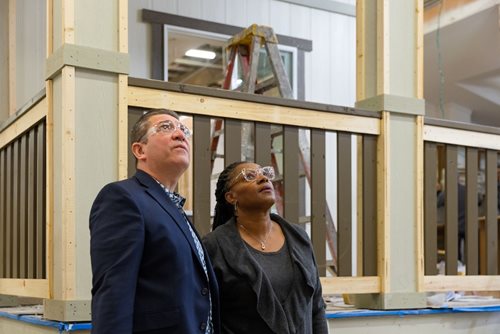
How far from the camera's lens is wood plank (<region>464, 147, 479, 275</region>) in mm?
4648

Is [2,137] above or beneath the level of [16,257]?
above

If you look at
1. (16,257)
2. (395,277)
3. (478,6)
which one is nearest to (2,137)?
(16,257)

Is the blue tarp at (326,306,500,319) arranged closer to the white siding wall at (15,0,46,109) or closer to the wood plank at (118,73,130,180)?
the wood plank at (118,73,130,180)

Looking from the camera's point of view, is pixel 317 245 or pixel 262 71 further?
pixel 262 71

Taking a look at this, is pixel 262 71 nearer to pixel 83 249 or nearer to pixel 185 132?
pixel 83 249

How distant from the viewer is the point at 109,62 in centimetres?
335

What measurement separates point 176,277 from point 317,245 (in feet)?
6.65

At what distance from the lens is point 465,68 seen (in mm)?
9961

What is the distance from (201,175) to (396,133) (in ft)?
4.41

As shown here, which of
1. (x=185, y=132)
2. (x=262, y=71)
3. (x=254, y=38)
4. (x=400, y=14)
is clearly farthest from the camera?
(x=262, y=71)

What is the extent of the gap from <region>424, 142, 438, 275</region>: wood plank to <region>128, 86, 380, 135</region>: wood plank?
46cm

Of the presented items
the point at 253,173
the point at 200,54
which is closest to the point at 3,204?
the point at 253,173

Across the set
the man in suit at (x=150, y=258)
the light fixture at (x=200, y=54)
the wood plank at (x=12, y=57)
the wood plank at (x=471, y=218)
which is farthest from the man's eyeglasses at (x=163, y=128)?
the light fixture at (x=200, y=54)

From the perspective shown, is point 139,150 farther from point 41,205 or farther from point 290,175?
point 290,175
